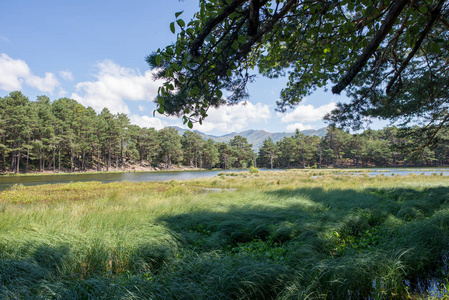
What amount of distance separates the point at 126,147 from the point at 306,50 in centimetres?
5153

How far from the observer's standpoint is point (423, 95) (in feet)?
16.5

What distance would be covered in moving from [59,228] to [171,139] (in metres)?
52.6

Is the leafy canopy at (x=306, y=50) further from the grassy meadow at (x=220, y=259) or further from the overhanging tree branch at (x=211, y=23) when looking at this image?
the grassy meadow at (x=220, y=259)

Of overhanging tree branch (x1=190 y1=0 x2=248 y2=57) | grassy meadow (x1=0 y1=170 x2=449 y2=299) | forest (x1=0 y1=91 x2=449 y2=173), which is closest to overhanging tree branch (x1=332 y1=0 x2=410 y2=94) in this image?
overhanging tree branch (x1=190 y1=0 x2=248 y2=57)

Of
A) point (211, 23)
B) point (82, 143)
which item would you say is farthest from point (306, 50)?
point (82, 143)

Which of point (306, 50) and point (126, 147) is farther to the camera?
point (126, 147)

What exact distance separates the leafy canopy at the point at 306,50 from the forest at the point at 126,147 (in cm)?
176

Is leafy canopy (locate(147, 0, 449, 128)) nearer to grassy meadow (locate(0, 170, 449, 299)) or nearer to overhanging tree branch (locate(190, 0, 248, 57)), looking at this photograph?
overhanging tree branch (locate(190, 0, 248, 57))

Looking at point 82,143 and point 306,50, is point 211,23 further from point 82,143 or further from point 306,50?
point 82,143

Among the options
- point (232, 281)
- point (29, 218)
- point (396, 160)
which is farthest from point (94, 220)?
point (396, 160)

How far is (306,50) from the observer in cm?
367

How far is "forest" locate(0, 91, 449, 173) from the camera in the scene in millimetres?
31531

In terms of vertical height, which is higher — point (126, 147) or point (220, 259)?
point (126, 147)

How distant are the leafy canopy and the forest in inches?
69.1
